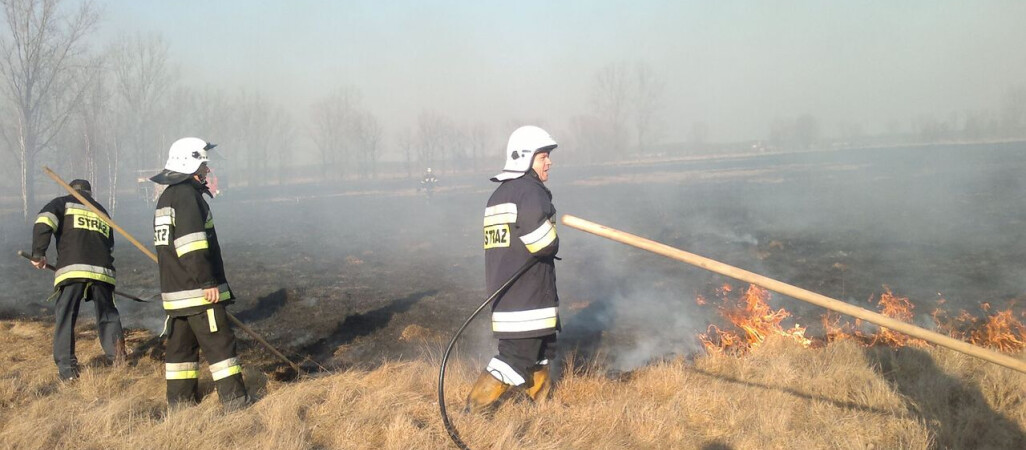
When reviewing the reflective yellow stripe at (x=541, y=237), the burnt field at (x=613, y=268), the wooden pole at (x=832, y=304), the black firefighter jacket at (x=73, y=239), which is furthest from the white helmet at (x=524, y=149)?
the black firefighter jacket at (x=73, y=239)

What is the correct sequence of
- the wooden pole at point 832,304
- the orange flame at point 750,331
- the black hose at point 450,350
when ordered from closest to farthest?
the wooden pole at point 832,304 < the black hose at point 450,350 < the orange flame at point 750,331

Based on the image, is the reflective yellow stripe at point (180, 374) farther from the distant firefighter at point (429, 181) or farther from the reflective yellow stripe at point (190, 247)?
the distant firefighter at point (429, 181)

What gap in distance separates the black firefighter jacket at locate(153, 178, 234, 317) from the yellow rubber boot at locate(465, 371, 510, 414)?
5.84ft

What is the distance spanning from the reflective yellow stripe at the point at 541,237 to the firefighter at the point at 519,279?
0.01 metres

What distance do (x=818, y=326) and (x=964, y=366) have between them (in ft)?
7.80

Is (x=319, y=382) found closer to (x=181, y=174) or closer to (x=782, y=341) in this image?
(x=181, y=174)

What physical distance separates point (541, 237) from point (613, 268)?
719 centimetres

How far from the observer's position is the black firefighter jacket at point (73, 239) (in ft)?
17.6

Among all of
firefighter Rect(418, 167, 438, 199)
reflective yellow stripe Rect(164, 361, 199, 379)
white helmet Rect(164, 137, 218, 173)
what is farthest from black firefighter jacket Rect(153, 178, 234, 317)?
firefighter Rect(418, 167, 438, 199)

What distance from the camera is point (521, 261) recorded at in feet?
13.4

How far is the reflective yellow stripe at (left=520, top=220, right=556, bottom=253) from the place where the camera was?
152 inches

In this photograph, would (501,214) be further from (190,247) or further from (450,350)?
(190,247)

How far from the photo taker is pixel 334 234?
17578mm

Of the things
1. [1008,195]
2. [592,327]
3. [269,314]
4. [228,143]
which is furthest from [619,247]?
[228,143]
